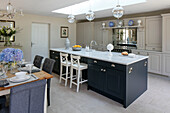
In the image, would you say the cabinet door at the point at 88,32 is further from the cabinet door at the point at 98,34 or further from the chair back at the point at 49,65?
the chair back at the point at 49,65

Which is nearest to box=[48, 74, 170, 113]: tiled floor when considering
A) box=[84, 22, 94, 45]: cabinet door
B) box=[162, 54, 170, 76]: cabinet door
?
box=[162, 54, 170, 76]: cabinet door

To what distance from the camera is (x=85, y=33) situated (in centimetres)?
762

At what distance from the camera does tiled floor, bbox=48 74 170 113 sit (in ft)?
8.34

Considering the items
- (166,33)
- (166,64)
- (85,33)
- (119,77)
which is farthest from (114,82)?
(85,33)

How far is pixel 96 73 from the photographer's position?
3.21 m

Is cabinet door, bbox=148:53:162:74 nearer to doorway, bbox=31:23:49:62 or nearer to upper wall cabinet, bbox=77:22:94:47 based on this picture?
upper wall cabinet, bbox=77:22:94:47

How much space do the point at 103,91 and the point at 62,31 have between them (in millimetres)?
5328

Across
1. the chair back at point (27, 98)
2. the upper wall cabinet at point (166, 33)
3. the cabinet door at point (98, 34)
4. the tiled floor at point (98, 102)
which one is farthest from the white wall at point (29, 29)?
the chair back at point (27, 98)

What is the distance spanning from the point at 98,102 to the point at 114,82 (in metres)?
0.57

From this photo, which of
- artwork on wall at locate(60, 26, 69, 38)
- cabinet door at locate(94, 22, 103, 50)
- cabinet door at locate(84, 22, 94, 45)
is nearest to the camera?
cabinet door at locate(94, 22, 103, 50)

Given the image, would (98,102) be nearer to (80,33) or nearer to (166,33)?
(166,33)

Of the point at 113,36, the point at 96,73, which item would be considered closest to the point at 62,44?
the point at 113,36

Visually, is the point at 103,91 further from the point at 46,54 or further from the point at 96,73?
the point at 46,54

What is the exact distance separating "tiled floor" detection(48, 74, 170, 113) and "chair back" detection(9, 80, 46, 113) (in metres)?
1.06
